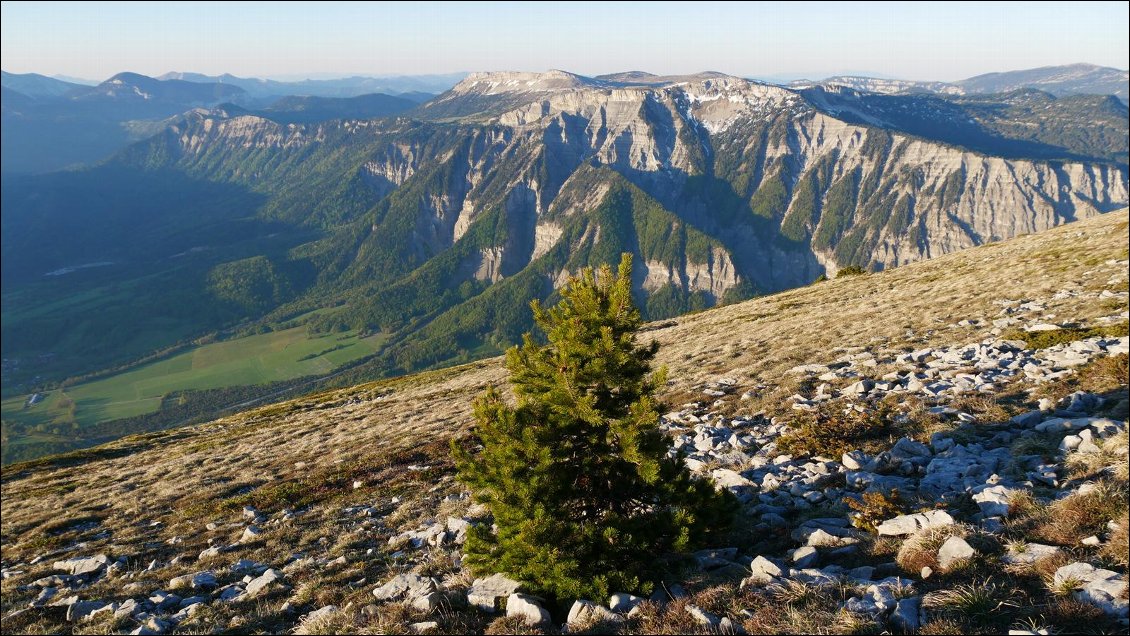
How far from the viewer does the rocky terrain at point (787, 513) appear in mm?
8453

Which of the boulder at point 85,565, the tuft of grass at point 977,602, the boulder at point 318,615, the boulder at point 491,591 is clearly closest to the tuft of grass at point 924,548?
the tuft of grass at point 977,602

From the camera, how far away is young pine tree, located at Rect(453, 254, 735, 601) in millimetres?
9891

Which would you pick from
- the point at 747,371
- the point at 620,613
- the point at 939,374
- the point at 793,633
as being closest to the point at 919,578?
the point at 793,633

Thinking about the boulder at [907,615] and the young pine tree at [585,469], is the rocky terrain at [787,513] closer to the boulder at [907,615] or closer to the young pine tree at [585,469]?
the boulder at [907,615]

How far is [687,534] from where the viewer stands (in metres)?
9.95

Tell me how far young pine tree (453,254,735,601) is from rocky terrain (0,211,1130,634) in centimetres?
66

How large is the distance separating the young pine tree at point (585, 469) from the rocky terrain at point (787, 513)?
0.66m

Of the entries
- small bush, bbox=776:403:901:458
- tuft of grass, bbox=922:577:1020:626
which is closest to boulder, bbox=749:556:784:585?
tuft of grass, bbox=922:577:1020:626

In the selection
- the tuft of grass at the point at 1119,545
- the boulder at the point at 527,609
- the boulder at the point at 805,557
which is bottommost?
the boulder at the point at 527,609

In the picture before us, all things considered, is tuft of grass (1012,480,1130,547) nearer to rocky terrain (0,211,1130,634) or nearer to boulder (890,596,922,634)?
rocky terrain (0,211,1130,634)

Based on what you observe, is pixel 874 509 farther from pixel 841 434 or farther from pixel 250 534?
pixel 250 534

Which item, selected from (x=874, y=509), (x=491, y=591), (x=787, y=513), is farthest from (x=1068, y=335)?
(x=491, y=591)

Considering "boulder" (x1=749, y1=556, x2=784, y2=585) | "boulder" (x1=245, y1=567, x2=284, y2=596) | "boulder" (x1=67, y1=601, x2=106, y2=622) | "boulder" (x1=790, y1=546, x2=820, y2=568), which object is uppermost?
"boulder" (x1=749, y1=556, x2=784, y2=585)

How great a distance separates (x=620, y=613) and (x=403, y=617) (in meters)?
4.22
